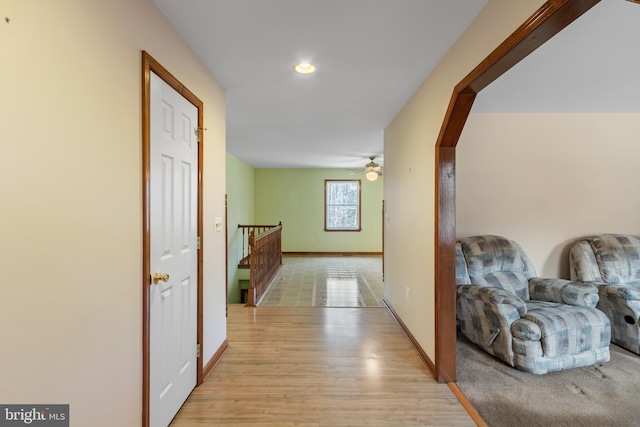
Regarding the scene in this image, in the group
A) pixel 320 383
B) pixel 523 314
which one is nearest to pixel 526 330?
pixel 523 314

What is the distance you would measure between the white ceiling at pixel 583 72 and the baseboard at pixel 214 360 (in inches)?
133

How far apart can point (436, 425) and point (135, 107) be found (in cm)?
248

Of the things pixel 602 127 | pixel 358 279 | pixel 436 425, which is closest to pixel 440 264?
pixel 436 425

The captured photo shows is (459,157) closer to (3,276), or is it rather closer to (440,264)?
(440,264)

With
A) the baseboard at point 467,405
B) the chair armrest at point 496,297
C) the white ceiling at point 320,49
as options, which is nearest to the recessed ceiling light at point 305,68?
the white ceiling at point 320,49

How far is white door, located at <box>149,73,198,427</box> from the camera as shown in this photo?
1591 millimetres

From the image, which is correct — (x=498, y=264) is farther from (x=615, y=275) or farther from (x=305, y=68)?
(x=305, y=68)

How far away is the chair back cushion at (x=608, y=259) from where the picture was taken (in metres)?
2.96

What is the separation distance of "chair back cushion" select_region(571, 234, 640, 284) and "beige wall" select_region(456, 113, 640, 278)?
0.77 ft

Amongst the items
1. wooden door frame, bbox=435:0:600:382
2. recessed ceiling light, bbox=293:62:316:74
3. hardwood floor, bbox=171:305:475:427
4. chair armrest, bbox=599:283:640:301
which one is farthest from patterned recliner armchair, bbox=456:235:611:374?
recessed ceiling light, bbox=293:62:316:74

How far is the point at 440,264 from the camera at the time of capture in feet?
7.22

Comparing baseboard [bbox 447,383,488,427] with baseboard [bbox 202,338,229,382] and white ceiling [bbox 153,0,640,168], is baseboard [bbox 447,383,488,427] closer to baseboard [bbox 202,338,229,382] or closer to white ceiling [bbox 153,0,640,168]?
baseboard [bbox 202,338,229,382]

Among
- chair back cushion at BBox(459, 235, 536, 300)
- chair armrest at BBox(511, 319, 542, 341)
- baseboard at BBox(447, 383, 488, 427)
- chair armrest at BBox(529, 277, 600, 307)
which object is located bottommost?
baseboard at BBox(447, 383, 488, 427)

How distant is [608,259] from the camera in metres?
3.00
